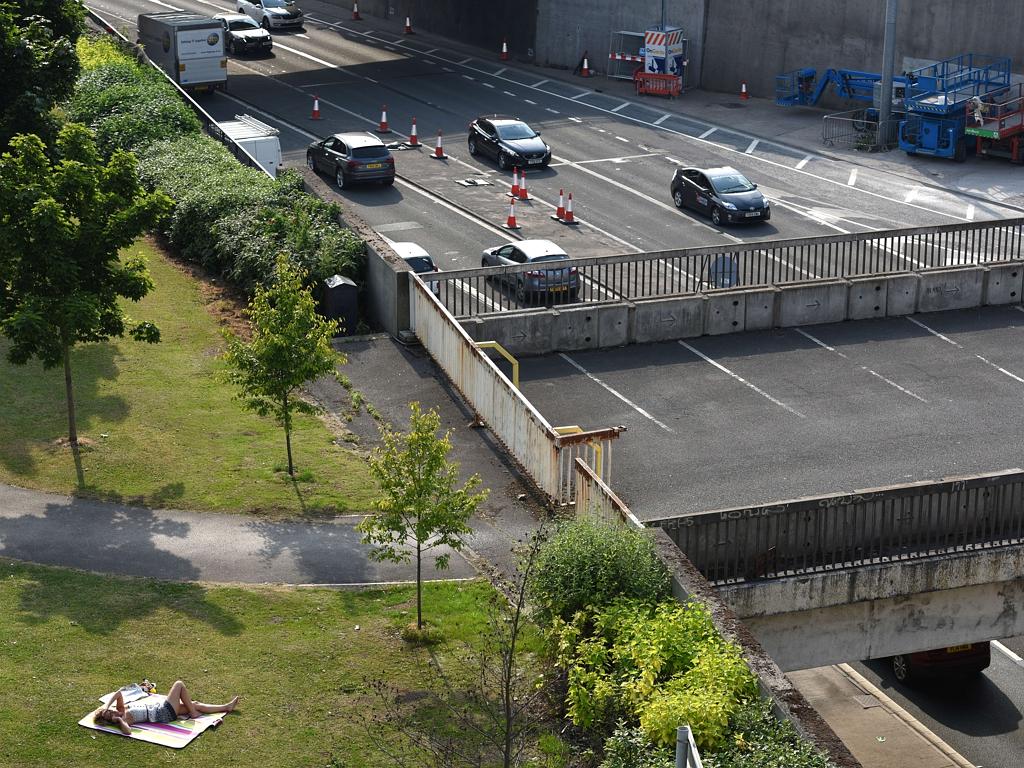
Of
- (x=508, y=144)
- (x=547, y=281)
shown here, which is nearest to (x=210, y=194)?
(x=547, y=281)

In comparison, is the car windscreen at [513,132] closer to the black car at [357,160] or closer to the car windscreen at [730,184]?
the black car at [357,160]

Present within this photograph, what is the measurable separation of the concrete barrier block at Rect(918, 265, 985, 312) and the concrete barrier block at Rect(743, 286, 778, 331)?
3.10 m

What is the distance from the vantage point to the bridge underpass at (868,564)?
18.0 metres

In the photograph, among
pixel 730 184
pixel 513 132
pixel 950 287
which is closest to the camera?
pixel 950 287

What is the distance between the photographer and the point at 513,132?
4659 centimetres

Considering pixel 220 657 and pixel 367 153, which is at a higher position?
pixel 367 153

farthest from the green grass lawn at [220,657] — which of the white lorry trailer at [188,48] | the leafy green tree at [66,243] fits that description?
the white lorry trailer at [188,48]

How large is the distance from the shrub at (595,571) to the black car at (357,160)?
26898mm

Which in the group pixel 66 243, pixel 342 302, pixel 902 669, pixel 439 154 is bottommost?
pixel 902 669

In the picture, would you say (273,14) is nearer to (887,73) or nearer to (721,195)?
(887,73)

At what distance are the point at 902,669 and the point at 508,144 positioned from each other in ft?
84.4

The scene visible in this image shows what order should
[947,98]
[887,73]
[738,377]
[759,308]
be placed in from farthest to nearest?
[887,73], [947,98], [759,308], [738,377]

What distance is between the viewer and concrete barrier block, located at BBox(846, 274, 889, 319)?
93.3 ft

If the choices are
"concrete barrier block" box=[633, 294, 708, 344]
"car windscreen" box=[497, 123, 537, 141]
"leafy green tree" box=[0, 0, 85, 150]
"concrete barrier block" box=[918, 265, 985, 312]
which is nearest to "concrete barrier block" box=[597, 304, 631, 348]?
"concrete barrier block" box=[633, 294, 708, 344]
